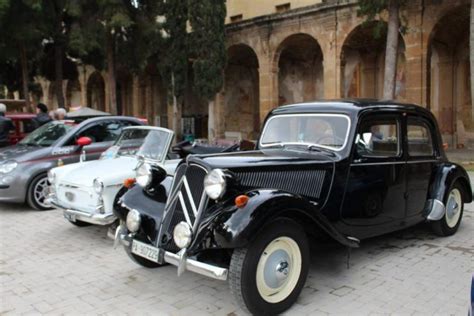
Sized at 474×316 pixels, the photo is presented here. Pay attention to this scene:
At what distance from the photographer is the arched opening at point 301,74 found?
24413mm

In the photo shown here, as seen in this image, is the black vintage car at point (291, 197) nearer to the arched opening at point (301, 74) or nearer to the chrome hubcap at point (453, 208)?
the chrome hubcap at point (453, 208)

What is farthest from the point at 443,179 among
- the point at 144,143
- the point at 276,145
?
the point at 144,143

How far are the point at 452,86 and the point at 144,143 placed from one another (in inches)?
679

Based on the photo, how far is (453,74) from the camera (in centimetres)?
1958

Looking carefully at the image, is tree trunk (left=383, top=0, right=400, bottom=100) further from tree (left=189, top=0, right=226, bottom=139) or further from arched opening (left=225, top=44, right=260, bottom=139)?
arched opening (left=225, top=44, right=260, bottom=139)

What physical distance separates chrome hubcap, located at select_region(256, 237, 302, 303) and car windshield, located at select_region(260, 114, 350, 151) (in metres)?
1.35

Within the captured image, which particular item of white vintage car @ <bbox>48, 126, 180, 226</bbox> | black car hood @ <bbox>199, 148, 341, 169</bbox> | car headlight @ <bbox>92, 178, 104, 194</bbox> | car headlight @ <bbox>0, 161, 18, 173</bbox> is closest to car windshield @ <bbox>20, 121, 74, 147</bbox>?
car headlight @ <bbox>0, 161, 18, 173</bbox>

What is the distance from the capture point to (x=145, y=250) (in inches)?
155

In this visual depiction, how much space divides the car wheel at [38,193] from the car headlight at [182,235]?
17.2 feet

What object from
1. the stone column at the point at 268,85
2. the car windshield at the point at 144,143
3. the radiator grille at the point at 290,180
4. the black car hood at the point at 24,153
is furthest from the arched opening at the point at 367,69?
the radiator grille at the point at 290,180

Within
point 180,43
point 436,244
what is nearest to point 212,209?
point 436,244

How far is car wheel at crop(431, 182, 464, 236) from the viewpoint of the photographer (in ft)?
19.4

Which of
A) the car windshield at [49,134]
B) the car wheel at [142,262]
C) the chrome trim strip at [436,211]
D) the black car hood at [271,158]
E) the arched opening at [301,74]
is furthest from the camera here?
the arched opening at [301,74]

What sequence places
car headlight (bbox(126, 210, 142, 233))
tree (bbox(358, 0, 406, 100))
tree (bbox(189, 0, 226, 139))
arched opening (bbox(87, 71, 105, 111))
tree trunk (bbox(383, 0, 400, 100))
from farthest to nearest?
arched opening (bbox(87, 71, 105, 111)) < tree (bbox(189, 0, 226, 139)) < tree trunk (bbox(383, 0, 400, 100)) < tree (bbox(358, 0, 406, 100)) < car headlight (bbox(126, 210, 142, 233))
